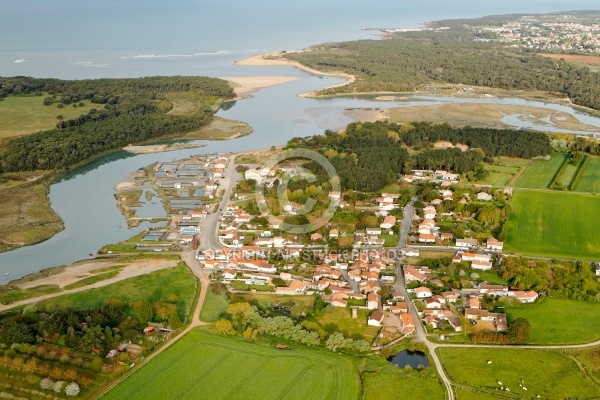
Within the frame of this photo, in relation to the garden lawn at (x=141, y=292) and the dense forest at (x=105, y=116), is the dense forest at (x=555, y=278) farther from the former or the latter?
the dense forest at (x=105, y=116)

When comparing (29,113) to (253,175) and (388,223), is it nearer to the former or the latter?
(253,175)

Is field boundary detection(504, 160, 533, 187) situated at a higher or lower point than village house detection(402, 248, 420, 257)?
higher

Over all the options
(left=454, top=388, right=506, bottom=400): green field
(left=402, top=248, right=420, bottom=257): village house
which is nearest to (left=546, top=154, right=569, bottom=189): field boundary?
(left=402, top=248, right=420, bottom=257): village house

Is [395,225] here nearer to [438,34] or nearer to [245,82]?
[245,82]

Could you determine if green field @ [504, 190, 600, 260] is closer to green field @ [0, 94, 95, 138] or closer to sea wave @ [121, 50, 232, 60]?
green field @ [0, 94, 95, 138]

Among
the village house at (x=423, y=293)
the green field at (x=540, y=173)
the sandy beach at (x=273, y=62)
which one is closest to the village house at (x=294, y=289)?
the village house at (x=423, y=293)
